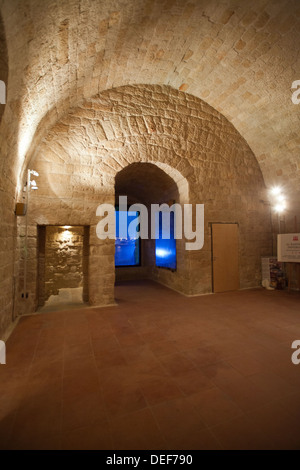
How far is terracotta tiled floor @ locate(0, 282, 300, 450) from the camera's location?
5.05ft

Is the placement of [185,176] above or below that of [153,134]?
below

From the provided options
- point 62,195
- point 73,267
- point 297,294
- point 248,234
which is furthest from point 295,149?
point 73,267

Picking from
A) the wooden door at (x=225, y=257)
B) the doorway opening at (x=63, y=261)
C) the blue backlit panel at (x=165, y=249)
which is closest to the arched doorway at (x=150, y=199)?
the blue backlit panel at (x=165, y=249)

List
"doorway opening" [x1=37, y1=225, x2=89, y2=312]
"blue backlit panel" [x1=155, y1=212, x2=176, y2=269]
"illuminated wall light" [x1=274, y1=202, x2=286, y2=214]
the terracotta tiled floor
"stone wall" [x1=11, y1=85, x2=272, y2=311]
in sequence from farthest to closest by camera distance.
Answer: "doorway opening" [x1=37, y1=225, x2=89, y2=312], "illuminated wall light" [x1=274, y1=202, x2=286, y2=214], "blue backlit panel" [x1=155, y1=212, x2=176, y2=269], "stone wall" [x1=11, y1=85, x2=272, y2=311], the terracotta tiled floor

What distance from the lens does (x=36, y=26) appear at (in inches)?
91.8

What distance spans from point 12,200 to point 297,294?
22.3 feet

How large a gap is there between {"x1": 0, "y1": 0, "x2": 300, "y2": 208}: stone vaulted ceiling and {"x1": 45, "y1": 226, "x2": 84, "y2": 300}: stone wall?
323cm

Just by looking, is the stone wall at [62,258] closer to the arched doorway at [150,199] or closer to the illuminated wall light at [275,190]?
the arched doorway at [150,199]

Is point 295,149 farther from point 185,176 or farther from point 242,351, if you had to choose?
point 242,351

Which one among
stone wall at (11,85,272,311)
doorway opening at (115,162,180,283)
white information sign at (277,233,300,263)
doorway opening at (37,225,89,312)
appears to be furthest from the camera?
doorway opening at (37,225,89,312)

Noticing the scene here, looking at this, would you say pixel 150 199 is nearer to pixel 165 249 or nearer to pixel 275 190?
pixel 165 249

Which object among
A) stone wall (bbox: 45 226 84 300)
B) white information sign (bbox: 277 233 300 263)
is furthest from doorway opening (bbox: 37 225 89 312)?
white information sign (bbox: 277 233 300 263)

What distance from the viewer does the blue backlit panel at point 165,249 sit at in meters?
6.23

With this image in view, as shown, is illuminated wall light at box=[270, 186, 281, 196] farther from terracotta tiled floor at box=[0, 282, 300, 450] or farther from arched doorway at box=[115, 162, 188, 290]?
terracotta tiled floor at box=[0, 282, 300, 450]
